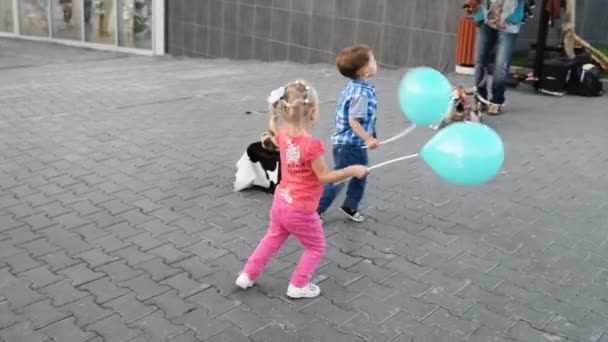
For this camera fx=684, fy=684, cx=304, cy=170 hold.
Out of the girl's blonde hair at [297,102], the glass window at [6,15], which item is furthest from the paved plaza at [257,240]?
the glass window at [6,15]

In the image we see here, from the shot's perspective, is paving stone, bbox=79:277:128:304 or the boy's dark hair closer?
paving stone, bbox=79:277:128:304

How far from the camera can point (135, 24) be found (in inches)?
732

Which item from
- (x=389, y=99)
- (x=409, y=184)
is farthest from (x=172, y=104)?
(x=409, y=184)

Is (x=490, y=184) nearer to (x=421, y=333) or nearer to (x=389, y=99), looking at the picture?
(x=421, y=333)

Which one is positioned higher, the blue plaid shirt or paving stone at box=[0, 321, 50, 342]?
the blue plaid shirt

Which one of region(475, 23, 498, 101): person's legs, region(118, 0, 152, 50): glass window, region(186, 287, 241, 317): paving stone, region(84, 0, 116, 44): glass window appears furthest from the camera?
region(84, 0, 116, 44): glass window

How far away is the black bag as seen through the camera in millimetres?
9719

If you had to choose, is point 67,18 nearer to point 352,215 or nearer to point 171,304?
point 352,215

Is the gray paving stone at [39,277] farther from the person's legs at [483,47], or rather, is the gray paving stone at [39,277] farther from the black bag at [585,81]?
the black bag at [585,81]

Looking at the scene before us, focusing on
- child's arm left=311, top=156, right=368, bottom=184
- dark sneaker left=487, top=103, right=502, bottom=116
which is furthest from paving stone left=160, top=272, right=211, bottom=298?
dark sneaker left=487, top=103, right=502, bottom=116

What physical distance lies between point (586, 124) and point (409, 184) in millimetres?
3402

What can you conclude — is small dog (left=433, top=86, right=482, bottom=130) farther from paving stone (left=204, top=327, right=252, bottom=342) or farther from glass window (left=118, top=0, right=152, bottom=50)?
glass window (left=118, top=0, right=152, bottom=50)

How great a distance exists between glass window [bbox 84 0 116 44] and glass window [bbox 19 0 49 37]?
175 centimetres

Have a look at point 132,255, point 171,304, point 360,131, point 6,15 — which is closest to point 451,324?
point 360,131
